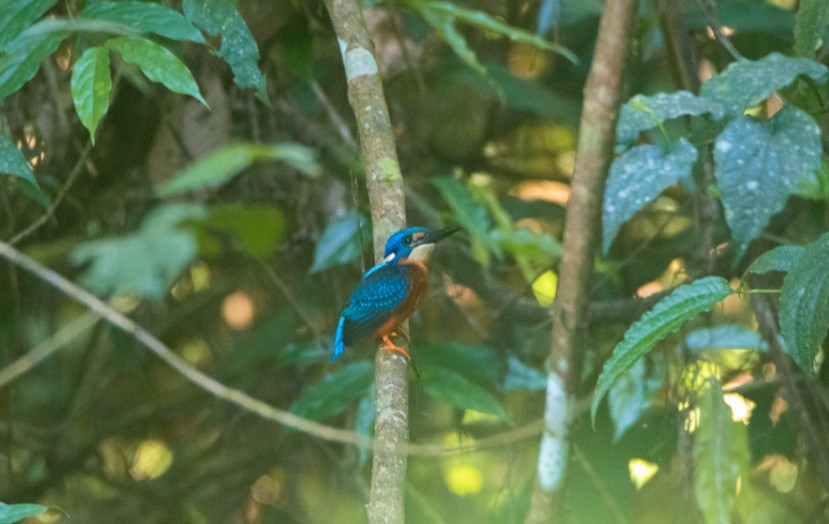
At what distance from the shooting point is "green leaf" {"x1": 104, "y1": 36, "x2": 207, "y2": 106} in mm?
1864

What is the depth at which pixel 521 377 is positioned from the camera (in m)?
3.12

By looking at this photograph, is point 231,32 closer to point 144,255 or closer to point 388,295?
point 388,295

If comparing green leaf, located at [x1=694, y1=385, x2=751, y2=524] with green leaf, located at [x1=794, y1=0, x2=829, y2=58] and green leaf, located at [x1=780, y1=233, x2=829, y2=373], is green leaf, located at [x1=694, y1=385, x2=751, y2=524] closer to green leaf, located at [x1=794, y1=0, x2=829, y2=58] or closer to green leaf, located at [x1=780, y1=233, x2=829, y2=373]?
green leaf, located at [x1=780, y1=233, x2=829, y2=373]

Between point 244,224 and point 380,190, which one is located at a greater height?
point 244,224

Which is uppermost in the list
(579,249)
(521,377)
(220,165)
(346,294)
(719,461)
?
(220,165)

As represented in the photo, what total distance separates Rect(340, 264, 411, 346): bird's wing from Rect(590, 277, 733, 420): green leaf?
0.78 m

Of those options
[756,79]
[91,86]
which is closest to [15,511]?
[91,86]

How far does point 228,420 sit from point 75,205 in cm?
122

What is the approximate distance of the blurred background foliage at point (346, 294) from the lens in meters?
2.95

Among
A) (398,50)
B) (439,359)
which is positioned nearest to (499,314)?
(439,359)

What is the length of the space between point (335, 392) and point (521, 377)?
2.08 feet

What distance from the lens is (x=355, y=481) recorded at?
3.38 m

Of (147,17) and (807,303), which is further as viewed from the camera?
(147,17)

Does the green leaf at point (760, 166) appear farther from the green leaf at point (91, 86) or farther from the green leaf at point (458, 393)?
the green leaf at point (91, 86)
